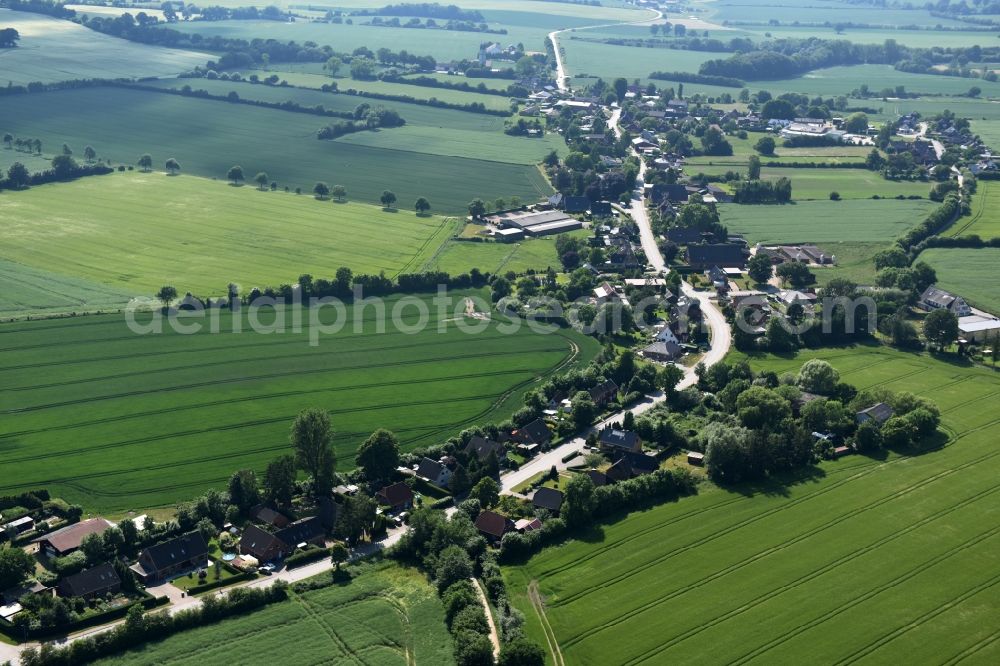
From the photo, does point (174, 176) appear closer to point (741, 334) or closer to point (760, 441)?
point (741, 334)

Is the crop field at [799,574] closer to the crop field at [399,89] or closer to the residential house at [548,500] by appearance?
the residential house at [548,500]

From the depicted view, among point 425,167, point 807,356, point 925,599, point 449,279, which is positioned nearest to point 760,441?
point 925,599

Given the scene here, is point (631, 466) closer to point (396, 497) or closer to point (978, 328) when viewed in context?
point (396, 497)

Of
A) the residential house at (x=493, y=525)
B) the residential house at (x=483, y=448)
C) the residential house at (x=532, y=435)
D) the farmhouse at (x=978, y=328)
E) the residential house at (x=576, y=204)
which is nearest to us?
the residential house at (x=493, y=525)

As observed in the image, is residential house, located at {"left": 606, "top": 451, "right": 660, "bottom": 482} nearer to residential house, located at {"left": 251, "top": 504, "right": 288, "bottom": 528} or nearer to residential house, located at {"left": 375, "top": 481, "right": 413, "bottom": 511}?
residential house, located at {"left": 375, "top": 481, "right": 413, "bottom": 511}

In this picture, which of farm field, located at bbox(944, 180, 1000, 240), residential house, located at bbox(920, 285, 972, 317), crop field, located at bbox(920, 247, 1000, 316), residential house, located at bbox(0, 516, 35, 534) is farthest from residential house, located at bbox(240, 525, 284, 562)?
farm field, located at bbox(944, 180, 1000, 240)

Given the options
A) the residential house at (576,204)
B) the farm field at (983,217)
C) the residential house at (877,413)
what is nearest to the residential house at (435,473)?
the residential house at (877,413)
